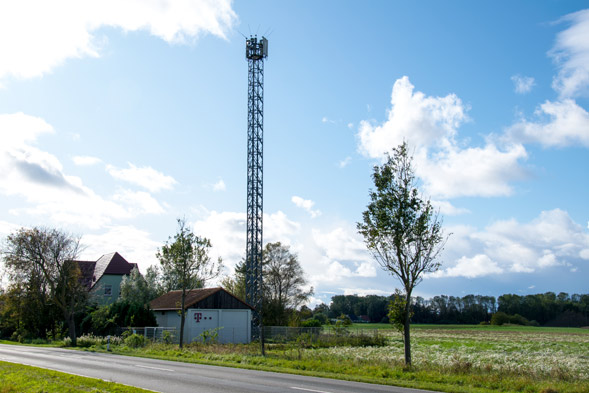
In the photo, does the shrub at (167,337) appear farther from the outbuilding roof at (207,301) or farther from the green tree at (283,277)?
the green tree at (283,277)

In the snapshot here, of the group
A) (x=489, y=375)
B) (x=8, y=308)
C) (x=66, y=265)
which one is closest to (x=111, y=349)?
(x=66, y=265)

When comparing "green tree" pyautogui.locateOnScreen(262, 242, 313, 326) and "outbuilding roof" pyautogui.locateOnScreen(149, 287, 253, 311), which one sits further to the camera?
"green tree" pyautogui.locateOnScreen(262, 242, 313, 326)

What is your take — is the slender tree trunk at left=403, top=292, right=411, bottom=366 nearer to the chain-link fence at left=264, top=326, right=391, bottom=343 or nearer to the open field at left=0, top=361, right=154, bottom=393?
the open field at left=0, top=361, right=154, bottom=393

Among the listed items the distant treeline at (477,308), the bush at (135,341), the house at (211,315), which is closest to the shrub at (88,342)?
the bush at (135,341)

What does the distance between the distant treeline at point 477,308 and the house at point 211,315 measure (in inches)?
3540

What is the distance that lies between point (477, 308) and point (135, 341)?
420ft

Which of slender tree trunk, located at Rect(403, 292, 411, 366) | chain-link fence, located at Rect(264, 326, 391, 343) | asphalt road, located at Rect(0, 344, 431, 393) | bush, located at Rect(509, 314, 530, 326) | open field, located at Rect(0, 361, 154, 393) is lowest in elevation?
bush, located at Rect(509, 314, 530, 326)

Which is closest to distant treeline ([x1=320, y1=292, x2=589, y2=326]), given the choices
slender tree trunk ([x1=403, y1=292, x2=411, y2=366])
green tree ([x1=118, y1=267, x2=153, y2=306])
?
green tree ([x1=118, y1=267, x2=153, y2=306])

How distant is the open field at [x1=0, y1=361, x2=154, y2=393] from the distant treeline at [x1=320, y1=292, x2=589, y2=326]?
117949mm

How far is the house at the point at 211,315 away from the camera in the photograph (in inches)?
1551

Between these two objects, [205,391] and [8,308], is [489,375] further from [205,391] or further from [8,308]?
[8,308]

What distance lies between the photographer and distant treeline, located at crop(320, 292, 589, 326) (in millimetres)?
133375


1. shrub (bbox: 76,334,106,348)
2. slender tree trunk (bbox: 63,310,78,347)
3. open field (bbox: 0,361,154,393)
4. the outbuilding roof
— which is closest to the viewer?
open field (bbox: 0,361,154,393)

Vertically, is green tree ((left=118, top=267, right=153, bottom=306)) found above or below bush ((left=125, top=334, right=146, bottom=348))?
above
